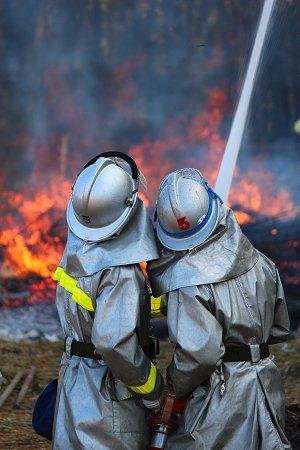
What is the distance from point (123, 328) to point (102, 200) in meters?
0.62

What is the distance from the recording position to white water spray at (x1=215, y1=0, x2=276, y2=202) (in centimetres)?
731

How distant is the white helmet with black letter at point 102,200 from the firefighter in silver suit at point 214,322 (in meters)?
0.17

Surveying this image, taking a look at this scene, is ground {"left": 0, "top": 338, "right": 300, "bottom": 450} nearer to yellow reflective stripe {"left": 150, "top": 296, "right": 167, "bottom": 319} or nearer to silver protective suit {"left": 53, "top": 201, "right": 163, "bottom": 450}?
yellow reflective stripe {"left": 150, "top": 296, "right": 167, "bottom": 319}

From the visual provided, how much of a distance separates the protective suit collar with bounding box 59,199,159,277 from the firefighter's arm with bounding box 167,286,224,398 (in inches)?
9.9

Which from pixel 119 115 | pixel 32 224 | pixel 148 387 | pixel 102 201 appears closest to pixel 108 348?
pixel 148 387

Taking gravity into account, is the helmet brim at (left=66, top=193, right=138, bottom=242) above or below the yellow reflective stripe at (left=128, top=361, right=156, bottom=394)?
above

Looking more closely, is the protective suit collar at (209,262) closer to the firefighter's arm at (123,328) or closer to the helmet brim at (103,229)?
the firefighter's arm at (123,328)

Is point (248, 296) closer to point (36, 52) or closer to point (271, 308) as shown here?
point (271, 308)

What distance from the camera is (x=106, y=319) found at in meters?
3.47

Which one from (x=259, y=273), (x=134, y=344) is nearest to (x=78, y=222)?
(x=134, y=344)

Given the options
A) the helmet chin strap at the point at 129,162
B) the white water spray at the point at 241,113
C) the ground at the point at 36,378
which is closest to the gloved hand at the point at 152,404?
the helmet chin strap at the point at 129,162

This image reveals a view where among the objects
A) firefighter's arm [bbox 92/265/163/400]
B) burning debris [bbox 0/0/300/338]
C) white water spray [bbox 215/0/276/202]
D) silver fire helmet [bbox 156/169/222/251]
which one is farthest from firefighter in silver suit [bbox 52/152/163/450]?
burning debris [bbox 0/0/300/338]

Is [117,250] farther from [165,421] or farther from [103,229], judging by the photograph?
[165,421]

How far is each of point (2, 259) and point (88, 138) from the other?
1.47 metres
